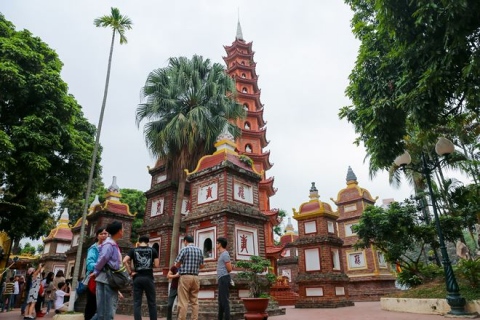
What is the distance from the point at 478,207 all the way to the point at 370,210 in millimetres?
3647

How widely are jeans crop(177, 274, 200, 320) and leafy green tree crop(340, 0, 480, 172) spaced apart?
537 centimetres

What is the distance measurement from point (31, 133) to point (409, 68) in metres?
11.5

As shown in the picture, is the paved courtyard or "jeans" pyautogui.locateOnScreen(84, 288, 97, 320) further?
the paved courtyard

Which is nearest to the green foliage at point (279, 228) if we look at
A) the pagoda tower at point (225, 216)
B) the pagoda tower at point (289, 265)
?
the pagoda tower at point (289, 265)

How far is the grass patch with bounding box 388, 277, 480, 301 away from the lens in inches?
348

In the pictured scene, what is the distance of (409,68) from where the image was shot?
21.8ft

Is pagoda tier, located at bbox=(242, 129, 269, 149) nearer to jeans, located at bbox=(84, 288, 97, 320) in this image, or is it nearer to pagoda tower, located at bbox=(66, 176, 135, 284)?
pagoda tower, located at bbox=(66, 176, 135, 284)

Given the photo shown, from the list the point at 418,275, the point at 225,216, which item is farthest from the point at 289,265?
the point at 225,216

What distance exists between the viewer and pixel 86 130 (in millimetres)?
15625

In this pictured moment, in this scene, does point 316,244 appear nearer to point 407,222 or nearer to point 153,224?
point 407,222

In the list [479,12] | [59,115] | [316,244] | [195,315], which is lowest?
[195,315]

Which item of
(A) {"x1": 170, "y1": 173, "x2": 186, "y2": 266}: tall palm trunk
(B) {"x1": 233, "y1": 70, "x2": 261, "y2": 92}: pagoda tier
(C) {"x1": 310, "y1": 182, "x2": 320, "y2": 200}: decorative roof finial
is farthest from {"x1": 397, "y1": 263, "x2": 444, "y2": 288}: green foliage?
(B) {"x1": 233, "y1": 70, "x2": 261, "y2": 92}: pagoda tier

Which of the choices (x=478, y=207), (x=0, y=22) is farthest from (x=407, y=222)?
(x=0, y=22)

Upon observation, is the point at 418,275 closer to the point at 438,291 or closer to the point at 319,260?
the point at 438,291
